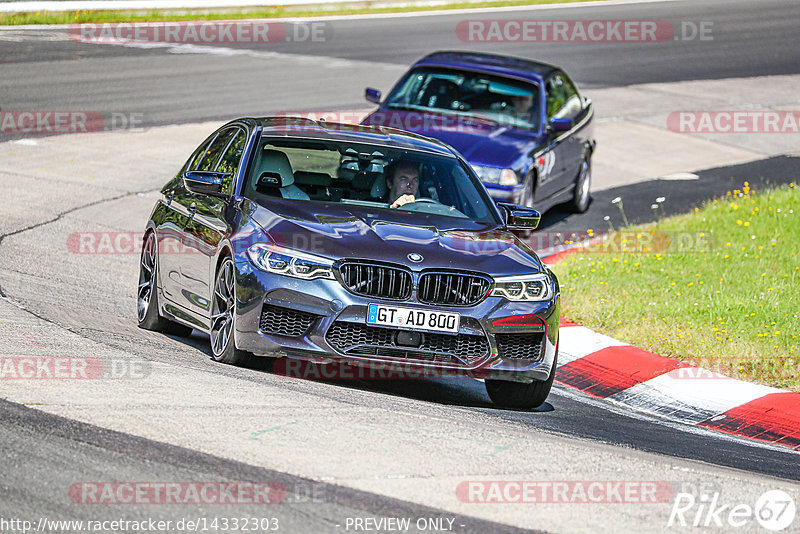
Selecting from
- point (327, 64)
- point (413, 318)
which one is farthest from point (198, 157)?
point (327, 64)

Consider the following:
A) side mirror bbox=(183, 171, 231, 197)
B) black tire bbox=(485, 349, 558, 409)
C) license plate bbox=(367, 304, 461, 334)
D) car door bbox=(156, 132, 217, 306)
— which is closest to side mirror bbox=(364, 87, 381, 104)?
car door bbox=(156, 132, 217, 306)

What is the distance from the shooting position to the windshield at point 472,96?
583 inches

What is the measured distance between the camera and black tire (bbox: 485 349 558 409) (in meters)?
8.08

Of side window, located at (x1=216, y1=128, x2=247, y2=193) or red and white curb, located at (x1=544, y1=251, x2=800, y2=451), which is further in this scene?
side window, located at (x1=216, y1=128, x2=247, y2=193)

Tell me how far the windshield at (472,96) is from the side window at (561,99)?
279 millimetres

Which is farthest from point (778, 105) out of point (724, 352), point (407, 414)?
point (407, 414)

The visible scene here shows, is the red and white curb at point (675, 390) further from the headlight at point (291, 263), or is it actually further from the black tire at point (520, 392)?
the headlight at point (291, 263)

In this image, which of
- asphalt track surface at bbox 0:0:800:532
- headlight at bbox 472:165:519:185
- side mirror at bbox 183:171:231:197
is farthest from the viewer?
headlight at bbox 472:165:519:185

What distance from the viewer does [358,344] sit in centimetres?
743

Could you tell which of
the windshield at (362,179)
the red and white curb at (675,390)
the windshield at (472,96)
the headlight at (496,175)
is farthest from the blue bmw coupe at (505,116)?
the windshield at (362,179)

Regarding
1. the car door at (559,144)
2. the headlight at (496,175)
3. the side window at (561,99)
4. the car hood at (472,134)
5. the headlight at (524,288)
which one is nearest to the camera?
the headlight at (524,288)

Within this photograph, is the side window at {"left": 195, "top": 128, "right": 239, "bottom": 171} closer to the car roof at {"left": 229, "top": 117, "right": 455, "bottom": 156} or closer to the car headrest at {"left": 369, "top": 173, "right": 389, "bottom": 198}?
the car roof at {"left": 229, "top": 117, "right": 455, "bottom": 156}

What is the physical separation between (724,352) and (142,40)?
19330 mm

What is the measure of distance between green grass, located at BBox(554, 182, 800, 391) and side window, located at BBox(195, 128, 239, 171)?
3298 mm
